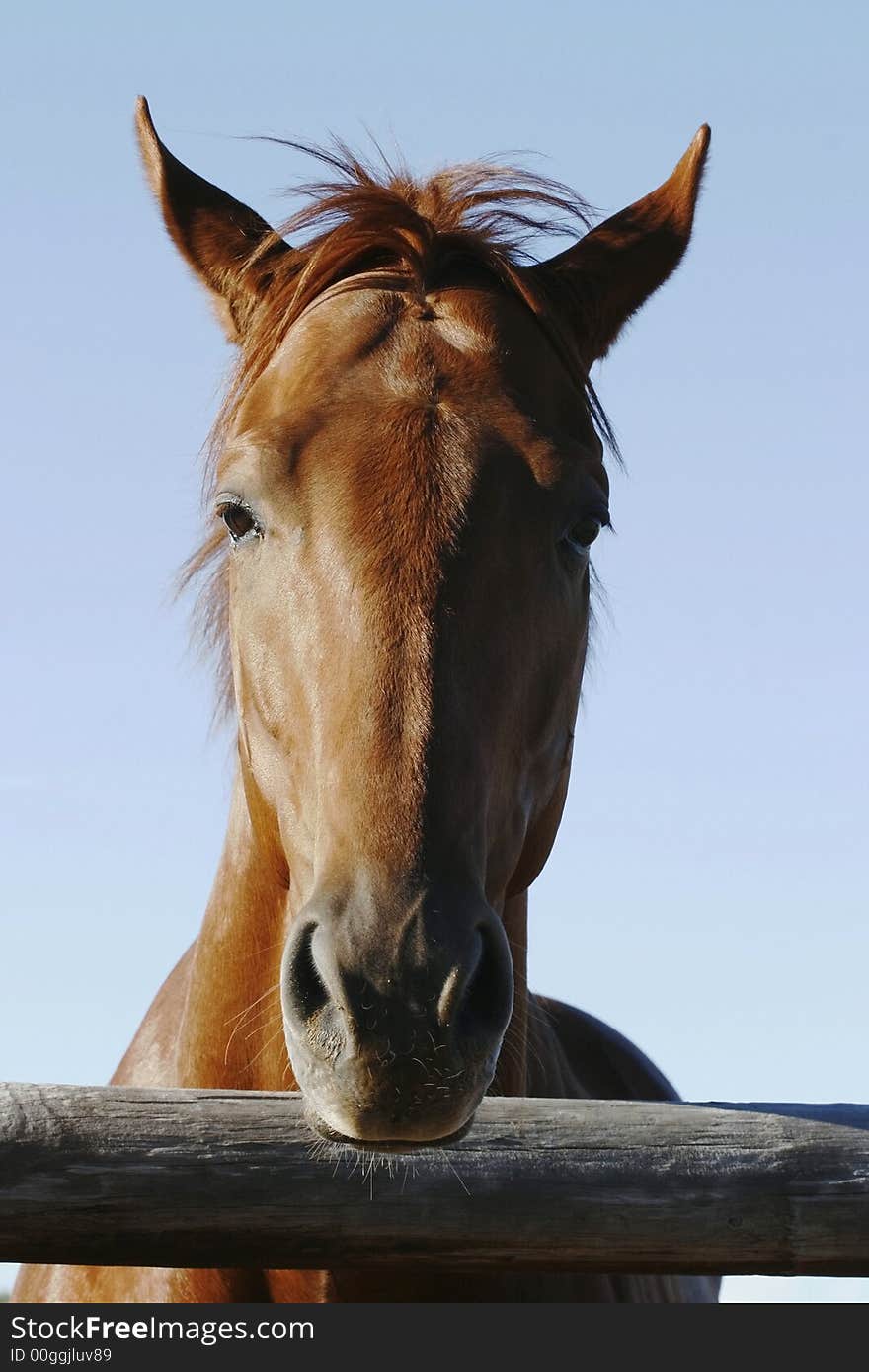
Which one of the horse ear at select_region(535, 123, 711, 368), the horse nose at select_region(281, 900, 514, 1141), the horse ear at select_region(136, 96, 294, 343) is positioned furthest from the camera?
the horse ear at select_region(535, 123, 711, 368)

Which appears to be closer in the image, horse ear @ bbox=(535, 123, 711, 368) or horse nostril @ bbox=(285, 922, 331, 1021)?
horse nostril @ bbox=(285, 922, 331, 1021)

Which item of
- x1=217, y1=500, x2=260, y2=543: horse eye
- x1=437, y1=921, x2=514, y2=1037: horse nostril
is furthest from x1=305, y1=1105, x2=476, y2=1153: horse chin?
x1=217, y1=500, x2=260, y2=543: horse eye

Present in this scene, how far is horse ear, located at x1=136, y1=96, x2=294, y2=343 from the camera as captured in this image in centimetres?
376

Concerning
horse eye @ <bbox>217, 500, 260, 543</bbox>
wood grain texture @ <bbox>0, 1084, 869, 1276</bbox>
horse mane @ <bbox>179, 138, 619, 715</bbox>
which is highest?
horse mane @ <bbox>179, 138, 619, 715</bbox>

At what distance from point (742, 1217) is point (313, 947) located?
0.96m

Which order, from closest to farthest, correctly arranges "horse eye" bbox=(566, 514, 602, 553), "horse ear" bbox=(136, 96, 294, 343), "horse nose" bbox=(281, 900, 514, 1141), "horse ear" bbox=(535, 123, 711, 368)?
1. "horse nose" bbox=(281, 900, 514, 1141)
2. "horse eye" bbox=(566, 514, 602, 553)
3. "horse ear" bbox=(136, 96, 294, 343)
4. "horse ear" bbox=(535, 123, 711, 368)

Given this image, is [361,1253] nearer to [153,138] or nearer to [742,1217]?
[742,1217]

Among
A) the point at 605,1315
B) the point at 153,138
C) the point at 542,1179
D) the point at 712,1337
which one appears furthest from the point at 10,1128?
the point at 153,138

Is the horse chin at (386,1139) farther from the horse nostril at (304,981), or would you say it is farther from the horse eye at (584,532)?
the horse eye at (584,532)

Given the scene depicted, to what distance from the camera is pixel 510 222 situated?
3.92 meters

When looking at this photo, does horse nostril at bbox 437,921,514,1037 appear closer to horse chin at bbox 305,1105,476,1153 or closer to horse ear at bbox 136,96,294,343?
horse chin at bbox 305,1105,476,1153

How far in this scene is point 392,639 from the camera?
2.78m

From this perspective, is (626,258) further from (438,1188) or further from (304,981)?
(438,1188)

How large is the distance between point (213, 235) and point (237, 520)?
971mm
